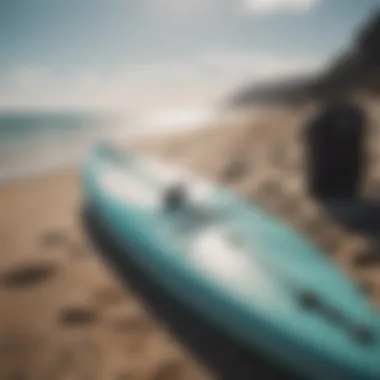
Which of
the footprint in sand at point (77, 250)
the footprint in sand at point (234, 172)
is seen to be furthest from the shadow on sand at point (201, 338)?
the footprint in sand at point (234, 172)

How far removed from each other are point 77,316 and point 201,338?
703 mm

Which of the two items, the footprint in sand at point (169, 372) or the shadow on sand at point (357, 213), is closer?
the footprint in sand at point (169, 372)

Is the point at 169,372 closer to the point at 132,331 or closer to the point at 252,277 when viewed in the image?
the point at 132,331

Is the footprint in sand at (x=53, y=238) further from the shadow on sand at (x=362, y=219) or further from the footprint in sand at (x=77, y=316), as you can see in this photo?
the shadow on sand at (x=362, y=219)

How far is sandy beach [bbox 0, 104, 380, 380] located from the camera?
1955 millimetres

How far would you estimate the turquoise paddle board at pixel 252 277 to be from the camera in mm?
1622

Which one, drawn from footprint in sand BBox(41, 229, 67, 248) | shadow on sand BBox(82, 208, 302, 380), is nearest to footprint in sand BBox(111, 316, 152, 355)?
shadow on sand BBox(82, 208, 302, 380)

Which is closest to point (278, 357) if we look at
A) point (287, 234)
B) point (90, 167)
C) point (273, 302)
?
point (273, 302)

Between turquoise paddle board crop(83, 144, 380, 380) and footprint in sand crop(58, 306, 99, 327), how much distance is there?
425 mm

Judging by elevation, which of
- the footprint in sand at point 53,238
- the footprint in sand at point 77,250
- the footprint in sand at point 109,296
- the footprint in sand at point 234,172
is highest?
the footprint in sand at point 53,238

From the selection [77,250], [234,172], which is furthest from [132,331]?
[234,172]

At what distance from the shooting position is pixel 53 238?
3.41 metres

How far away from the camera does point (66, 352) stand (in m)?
2.04

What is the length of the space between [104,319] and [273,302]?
3.11ft
